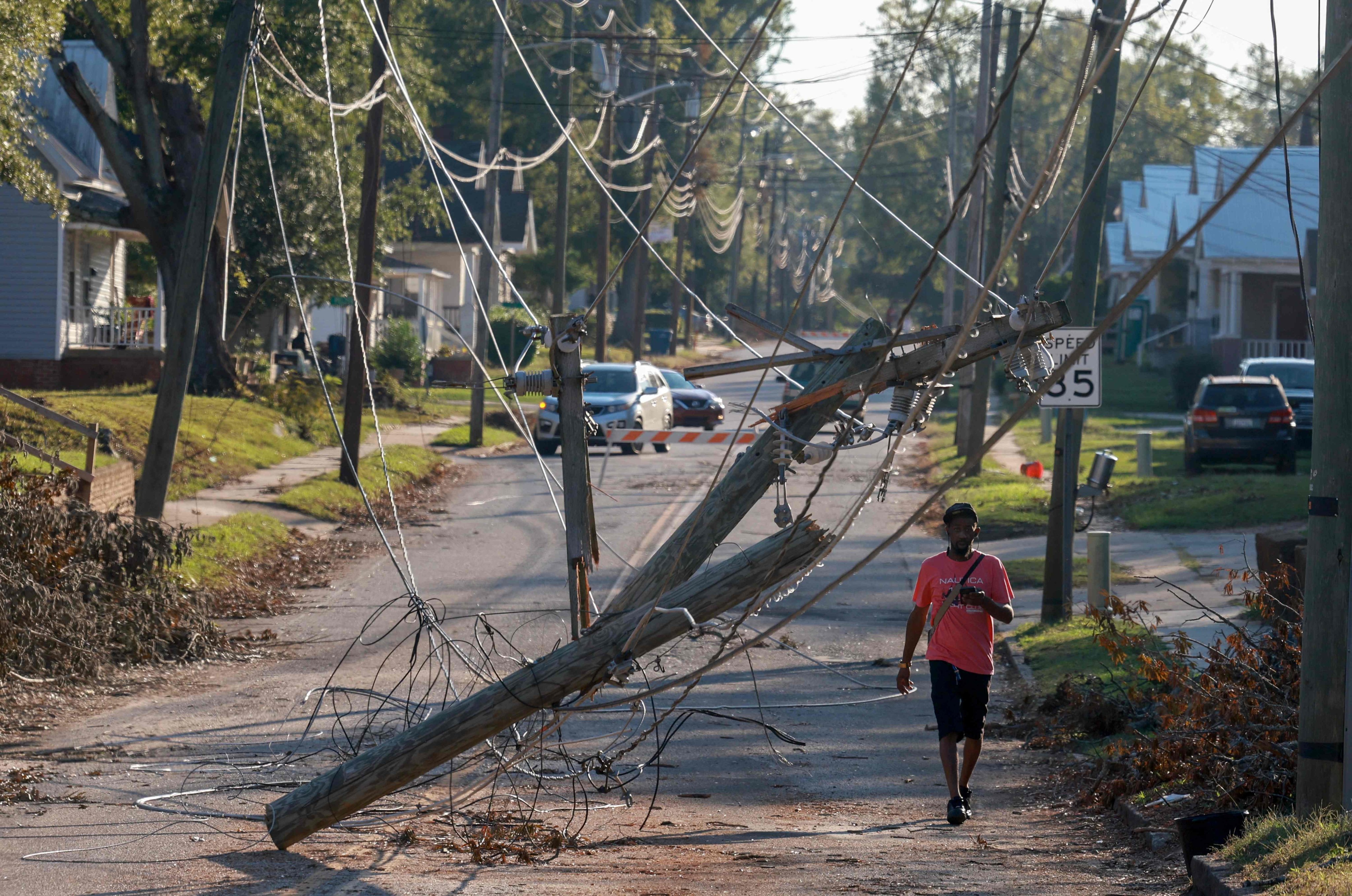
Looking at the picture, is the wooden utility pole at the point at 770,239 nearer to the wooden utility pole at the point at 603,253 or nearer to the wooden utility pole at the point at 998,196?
the wooden utility pole at the point at 603,253

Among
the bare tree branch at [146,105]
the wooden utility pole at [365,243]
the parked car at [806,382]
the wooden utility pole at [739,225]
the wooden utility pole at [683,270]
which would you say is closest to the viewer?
the parked car at [806,382]

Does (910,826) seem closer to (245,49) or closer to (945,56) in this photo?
(245,49)

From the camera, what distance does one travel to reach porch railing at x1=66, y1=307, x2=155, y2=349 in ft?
96.3

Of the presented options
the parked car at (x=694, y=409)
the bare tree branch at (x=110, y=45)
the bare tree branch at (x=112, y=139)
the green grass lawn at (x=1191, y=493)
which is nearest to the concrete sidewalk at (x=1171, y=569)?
the green grass lawn at (x=1191, y=493)

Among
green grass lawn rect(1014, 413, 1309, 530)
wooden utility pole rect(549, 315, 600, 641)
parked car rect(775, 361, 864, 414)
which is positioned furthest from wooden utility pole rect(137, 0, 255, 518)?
green grass lawn rect(1014, 413, 1309, 530)

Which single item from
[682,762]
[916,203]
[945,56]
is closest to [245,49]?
[682,762]

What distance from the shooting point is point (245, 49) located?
1198cm

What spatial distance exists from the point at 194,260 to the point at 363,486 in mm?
6563

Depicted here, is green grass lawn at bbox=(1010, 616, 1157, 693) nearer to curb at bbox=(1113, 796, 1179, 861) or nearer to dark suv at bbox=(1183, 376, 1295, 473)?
curb at bbox=(1113, 796, 1179, 861)

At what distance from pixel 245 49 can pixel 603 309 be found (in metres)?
22.4

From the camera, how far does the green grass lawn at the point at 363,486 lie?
19.1 metres

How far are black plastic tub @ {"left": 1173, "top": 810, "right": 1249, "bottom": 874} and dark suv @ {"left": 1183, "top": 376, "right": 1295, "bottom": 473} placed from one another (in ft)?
59.4

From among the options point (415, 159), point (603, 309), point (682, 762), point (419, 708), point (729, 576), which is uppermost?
point (415, 159)

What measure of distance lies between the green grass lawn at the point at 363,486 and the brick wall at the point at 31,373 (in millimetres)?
7820
